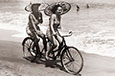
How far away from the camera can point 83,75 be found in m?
8.85

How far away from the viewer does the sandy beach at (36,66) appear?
840 centimetres

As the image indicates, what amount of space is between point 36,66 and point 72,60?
1.34 metres

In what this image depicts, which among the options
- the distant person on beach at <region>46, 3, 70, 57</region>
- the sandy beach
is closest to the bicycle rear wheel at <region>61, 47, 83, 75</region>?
the sandy beach

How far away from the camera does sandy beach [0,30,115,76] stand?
27.6 ft

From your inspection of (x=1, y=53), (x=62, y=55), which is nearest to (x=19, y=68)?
(x=62, y=55)

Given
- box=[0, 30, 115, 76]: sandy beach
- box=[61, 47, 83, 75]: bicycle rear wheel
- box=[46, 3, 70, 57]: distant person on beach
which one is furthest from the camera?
box=[46, 3, 70, 57]: distant person on beach

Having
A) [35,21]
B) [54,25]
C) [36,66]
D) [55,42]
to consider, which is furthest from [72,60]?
[35,21]

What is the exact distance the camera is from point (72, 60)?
8.83m

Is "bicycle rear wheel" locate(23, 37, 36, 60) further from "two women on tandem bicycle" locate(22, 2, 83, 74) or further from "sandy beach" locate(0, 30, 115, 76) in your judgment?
"sandy beach" locate(0, 30, 115, 76)

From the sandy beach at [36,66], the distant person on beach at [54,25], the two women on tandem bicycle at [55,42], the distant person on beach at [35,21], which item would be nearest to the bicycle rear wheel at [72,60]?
the two women on tandem bicycle at [55,42]

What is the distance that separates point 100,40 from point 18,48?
4783 millimetres

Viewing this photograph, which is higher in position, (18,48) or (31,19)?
(31,19)

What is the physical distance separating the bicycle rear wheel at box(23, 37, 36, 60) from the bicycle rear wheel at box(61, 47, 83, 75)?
1743 mm

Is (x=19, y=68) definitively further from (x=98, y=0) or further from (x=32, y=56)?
(x=98, y=0)
